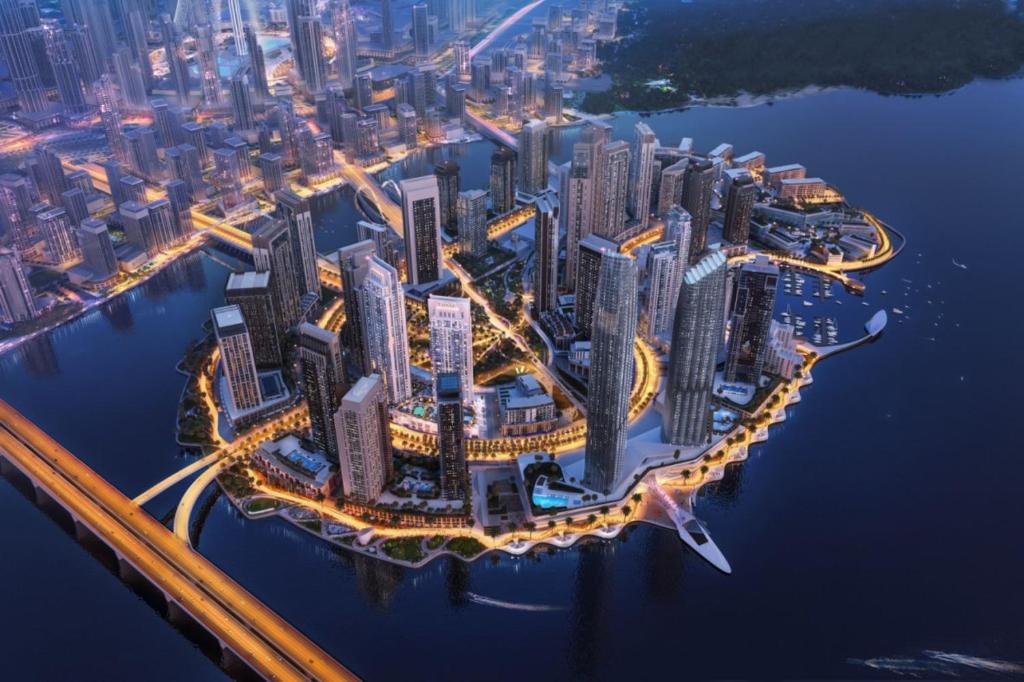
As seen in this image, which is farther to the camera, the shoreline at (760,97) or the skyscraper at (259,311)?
the shoreline at (760,97)

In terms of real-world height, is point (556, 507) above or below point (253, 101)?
below

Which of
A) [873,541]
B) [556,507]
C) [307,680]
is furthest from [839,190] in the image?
[307,680]

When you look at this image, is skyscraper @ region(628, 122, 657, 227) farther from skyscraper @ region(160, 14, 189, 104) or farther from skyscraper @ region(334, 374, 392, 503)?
skyscraper @ region(160, 14, 189, 104)

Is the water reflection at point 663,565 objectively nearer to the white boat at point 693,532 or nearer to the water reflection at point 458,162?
the white boat at point 693,532

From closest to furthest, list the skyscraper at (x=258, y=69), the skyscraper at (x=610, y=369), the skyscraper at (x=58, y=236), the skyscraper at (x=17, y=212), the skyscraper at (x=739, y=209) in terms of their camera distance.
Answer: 1. the skyscraper at (x=610, y=369)
2. the skyscraper at (x=739, y=209)
3. the skyscraper at (x=58, y=236)
4. the skyscraper at (x=17, y=212)
5. the skyscraper at (x=258, y=69)

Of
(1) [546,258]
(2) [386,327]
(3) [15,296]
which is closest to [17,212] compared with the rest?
(3) [15,296]

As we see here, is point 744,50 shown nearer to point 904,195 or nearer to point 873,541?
point 904,195

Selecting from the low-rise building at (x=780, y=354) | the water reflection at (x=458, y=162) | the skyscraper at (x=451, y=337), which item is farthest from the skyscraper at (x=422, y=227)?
the low-rise building at (x=780, y=354)

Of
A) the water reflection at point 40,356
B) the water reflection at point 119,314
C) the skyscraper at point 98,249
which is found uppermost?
the skyscraper at point 98,249
